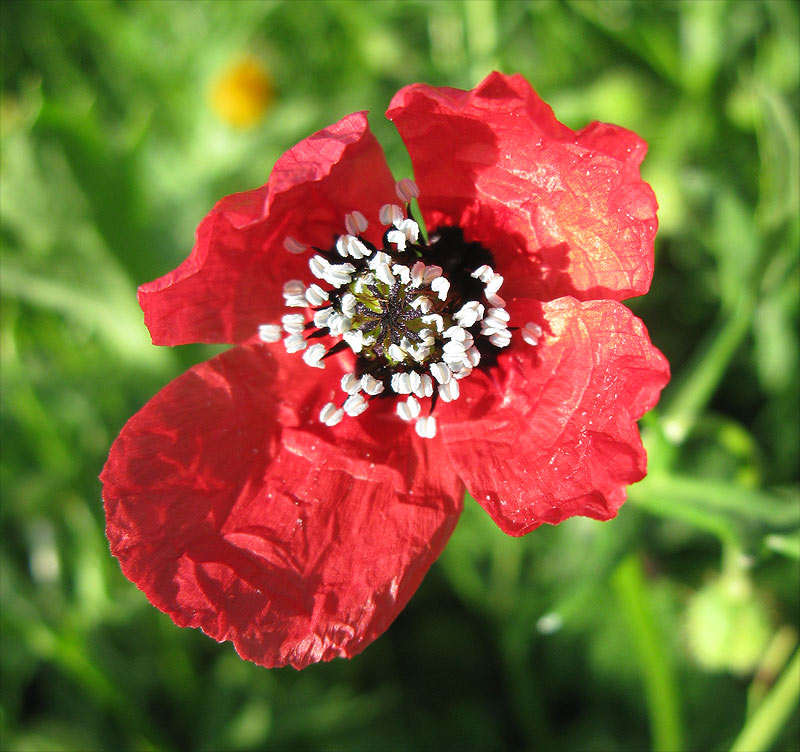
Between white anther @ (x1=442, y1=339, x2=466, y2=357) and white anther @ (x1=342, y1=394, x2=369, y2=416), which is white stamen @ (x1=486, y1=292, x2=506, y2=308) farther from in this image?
white anther @ (x1=342, y1=394, x2=369, y2=416)

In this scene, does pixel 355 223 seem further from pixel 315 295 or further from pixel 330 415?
pixel 330 415

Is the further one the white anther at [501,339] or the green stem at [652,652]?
the green stem at [652,652]

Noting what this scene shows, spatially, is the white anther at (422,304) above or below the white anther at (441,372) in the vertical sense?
above

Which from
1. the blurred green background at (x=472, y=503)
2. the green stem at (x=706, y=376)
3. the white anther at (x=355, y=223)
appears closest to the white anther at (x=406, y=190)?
the white anther at (x=355, y=223)

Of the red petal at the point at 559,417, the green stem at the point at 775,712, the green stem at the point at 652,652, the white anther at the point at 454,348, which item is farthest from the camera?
the green stem at the point at 652,652

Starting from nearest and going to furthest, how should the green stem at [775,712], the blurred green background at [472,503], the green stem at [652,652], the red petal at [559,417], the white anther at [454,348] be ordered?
the red petal at [559,417]
the white anther at [454,348]
the green stem at [775,712]
the green stem at [652,652]
the blurred green background at [472,503]

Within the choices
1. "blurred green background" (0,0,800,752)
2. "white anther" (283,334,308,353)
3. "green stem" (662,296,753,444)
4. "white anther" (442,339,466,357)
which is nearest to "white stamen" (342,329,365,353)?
"white anther" (283,334,308,353)

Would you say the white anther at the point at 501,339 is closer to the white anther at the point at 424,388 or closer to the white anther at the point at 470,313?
the white anther at the point at 470,313

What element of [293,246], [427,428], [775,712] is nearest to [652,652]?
[775,712]
